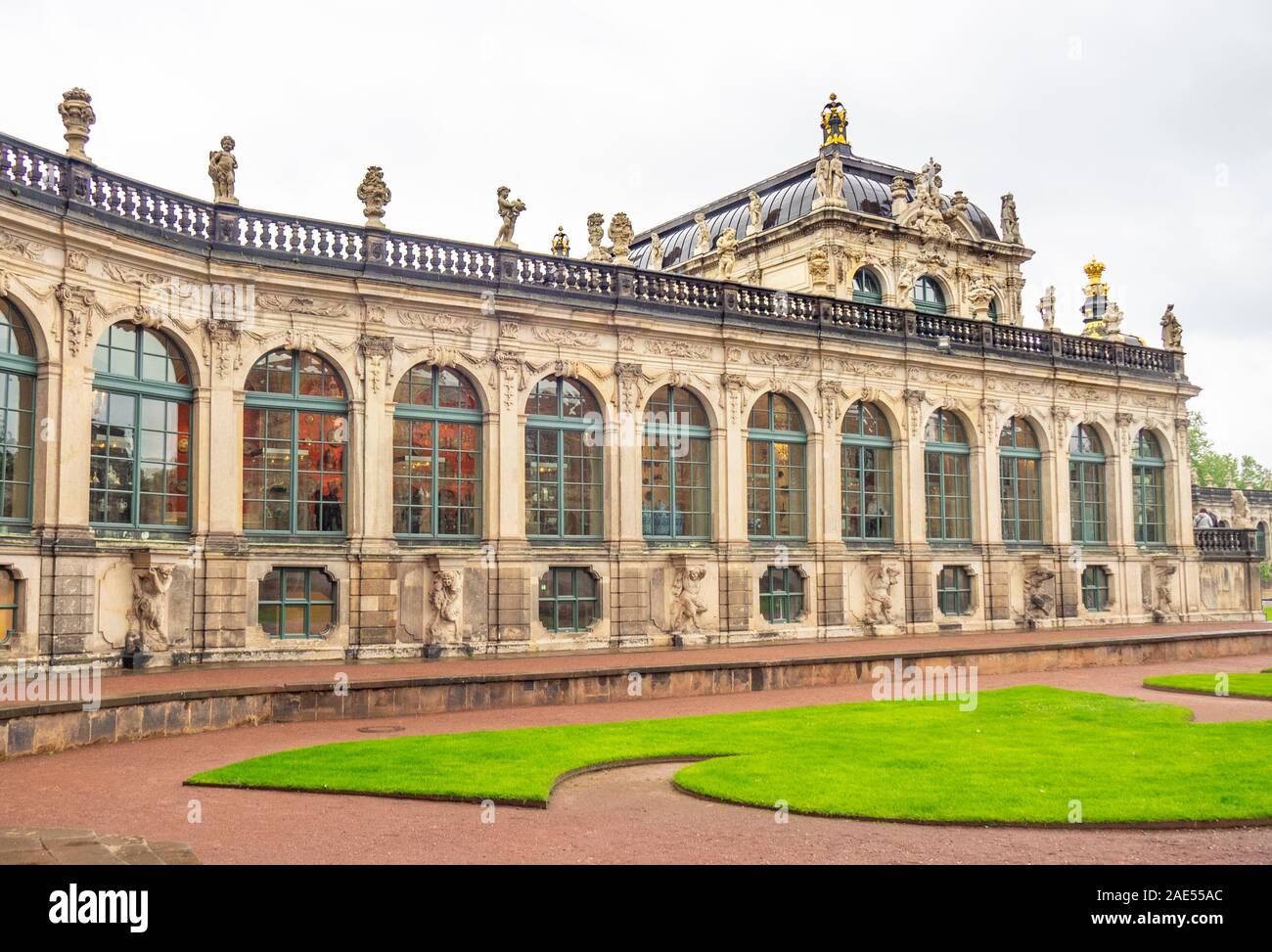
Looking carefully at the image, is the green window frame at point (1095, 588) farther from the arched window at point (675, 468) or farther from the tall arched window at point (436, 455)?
the tall arched window at point (436, 455)

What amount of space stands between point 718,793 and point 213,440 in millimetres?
15300

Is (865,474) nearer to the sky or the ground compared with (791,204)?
nearer to the ground

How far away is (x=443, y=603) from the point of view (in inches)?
1008

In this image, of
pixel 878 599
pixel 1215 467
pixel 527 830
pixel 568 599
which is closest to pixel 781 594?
pixel 878 599

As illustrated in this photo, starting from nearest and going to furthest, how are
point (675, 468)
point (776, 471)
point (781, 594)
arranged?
point (675, 468)
point (781, 594)
point (776, 471)

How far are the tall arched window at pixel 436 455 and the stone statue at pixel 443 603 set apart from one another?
1.30 meters

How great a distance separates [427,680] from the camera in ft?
61.3

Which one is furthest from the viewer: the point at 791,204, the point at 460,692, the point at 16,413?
the point at 791,204

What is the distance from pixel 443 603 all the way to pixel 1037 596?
20.0 metres

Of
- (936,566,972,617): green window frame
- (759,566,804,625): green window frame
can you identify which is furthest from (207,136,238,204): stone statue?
(936,566,972,617): green window frame

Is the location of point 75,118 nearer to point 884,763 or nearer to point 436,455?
point 436,455

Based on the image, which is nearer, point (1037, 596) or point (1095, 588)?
point (1037, 596)
